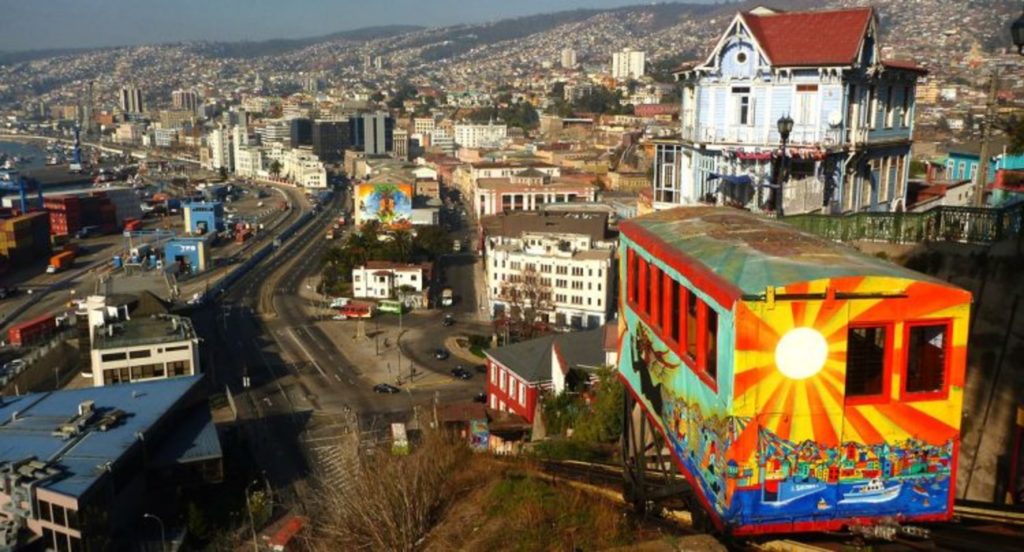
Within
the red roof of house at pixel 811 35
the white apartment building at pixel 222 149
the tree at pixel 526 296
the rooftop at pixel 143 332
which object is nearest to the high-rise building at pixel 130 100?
the white apartment building at pixel 222 149

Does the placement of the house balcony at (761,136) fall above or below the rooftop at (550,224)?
above

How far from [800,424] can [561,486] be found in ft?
10.2

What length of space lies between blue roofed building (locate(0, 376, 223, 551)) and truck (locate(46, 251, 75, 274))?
26.2 meters

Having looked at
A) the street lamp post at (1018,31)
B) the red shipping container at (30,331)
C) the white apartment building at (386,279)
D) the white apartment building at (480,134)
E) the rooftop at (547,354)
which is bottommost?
the red shipping container at (30,331)

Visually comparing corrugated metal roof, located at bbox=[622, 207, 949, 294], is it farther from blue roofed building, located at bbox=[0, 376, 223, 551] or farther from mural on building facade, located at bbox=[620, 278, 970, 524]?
blue roofed building, located at bbox=[0, 376, 223, 551]

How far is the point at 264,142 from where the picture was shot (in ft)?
308

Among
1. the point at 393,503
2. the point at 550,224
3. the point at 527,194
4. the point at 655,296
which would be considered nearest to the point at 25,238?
the point at 527,194

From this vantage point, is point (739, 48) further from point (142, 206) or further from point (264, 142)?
point (264, 142)

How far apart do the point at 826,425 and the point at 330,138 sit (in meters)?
95.3

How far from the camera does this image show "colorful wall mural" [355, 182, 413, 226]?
49.2 m

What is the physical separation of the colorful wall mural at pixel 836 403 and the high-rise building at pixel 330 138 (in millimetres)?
92525

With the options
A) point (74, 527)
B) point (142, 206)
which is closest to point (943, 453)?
point (74, 527)

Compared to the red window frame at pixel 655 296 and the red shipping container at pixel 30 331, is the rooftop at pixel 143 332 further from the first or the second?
the red window frame at pixel 655 296

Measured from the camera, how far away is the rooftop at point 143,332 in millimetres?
21672
